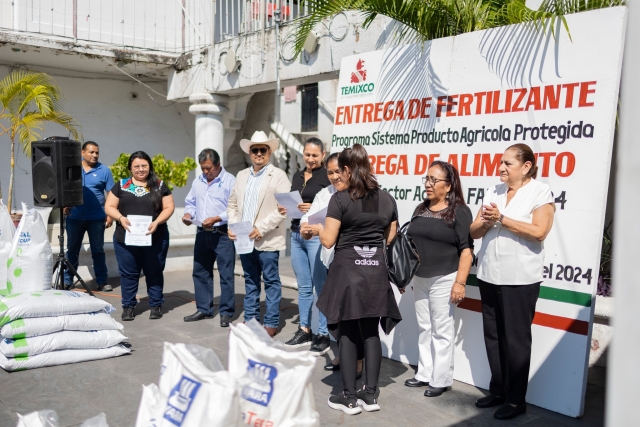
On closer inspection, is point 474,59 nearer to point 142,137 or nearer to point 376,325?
point 376,325

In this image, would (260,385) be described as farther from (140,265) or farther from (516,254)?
(140,265)

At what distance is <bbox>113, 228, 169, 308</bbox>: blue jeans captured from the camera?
6523 mm

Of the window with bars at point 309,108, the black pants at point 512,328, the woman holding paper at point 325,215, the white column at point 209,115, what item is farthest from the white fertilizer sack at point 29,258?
the window with bars at point 309,108

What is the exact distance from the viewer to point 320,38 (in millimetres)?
7551

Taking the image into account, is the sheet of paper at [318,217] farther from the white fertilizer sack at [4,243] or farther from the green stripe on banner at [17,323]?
the white fertilizer sack at [4,243]

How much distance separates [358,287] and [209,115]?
22.5 feet

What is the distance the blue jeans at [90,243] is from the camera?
8125 millimetres

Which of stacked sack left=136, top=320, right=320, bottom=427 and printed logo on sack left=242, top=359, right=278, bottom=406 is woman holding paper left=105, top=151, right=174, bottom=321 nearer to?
stacked sack left=136, top=320, right=320, bottom=427

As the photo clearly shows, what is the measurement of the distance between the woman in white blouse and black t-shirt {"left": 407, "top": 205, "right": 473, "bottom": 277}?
18cm

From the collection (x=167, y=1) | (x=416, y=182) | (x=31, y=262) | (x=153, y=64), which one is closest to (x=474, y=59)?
(x=416, y=182)

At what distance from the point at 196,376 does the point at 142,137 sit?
10.2 m

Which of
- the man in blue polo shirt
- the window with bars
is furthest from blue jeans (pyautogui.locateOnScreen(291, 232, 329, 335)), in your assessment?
the window with bars

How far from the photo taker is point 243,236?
5793 mm

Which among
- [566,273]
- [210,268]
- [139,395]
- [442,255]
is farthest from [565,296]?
[210,268]
